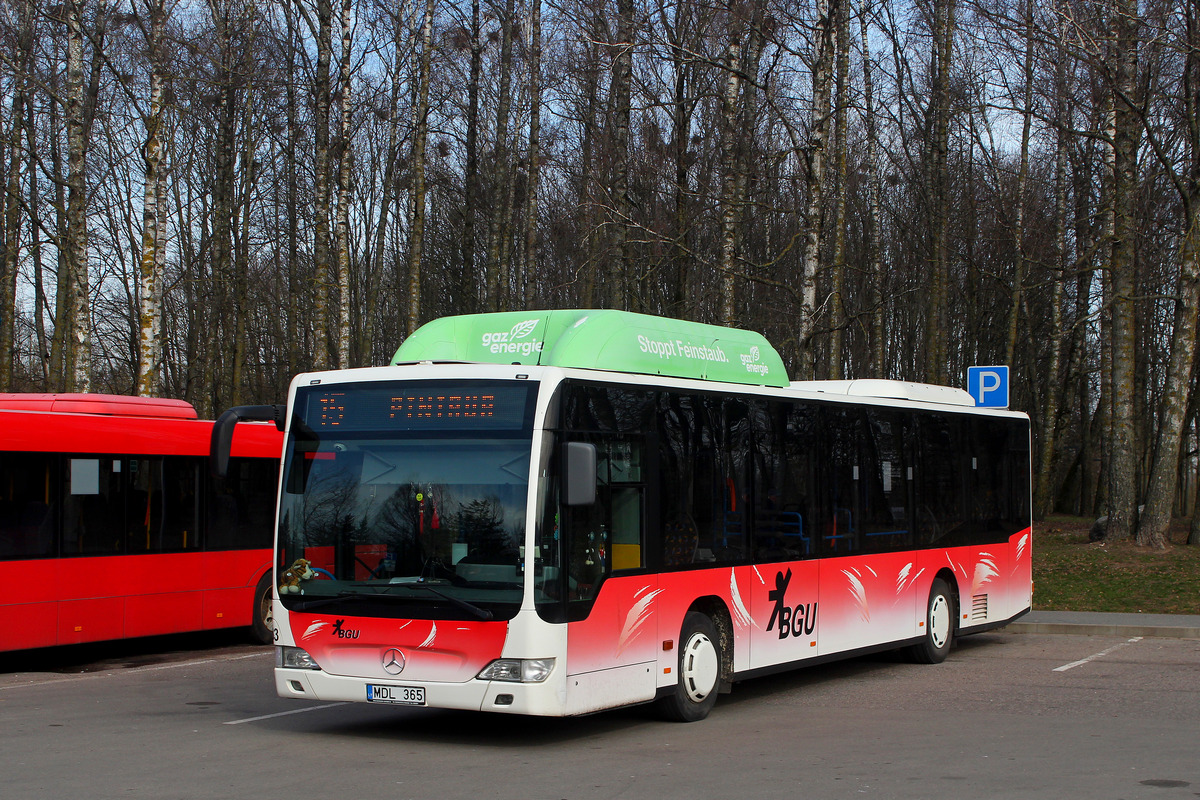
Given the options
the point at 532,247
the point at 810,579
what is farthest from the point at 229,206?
the point at 810,579

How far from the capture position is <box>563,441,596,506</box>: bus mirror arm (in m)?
8.91

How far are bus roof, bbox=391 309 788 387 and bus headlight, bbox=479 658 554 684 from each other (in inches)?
90.6

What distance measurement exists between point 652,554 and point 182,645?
9188 mm

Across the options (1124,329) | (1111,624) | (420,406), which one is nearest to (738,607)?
(420,406)

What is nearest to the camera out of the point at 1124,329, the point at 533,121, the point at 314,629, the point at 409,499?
the point at 409,499

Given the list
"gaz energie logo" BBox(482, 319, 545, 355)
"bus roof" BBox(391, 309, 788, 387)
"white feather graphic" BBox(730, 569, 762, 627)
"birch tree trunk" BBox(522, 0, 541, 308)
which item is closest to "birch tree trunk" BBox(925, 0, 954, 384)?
"birch tree trunk" BBox(522, 0, 541, 308)

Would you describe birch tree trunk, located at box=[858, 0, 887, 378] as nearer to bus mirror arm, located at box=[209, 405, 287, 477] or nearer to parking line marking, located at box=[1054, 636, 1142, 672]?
parking line marking, located at box=[1054, 636, 1142, 672]

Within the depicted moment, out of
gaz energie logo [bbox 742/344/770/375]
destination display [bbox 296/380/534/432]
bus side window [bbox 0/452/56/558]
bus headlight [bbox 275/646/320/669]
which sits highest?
gaz energie logo [bbox 742/344/770/375]

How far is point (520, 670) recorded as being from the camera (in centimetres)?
887

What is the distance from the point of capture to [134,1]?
2512cm

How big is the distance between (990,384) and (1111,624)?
4.16 metres

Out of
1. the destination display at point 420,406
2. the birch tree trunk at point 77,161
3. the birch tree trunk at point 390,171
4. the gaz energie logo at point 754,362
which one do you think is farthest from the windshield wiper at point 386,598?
the birch tree trunk at point 390,171

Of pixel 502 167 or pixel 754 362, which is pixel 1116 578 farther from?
pixel 502 167

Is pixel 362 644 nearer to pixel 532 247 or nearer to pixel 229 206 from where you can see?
pixel 532 247
